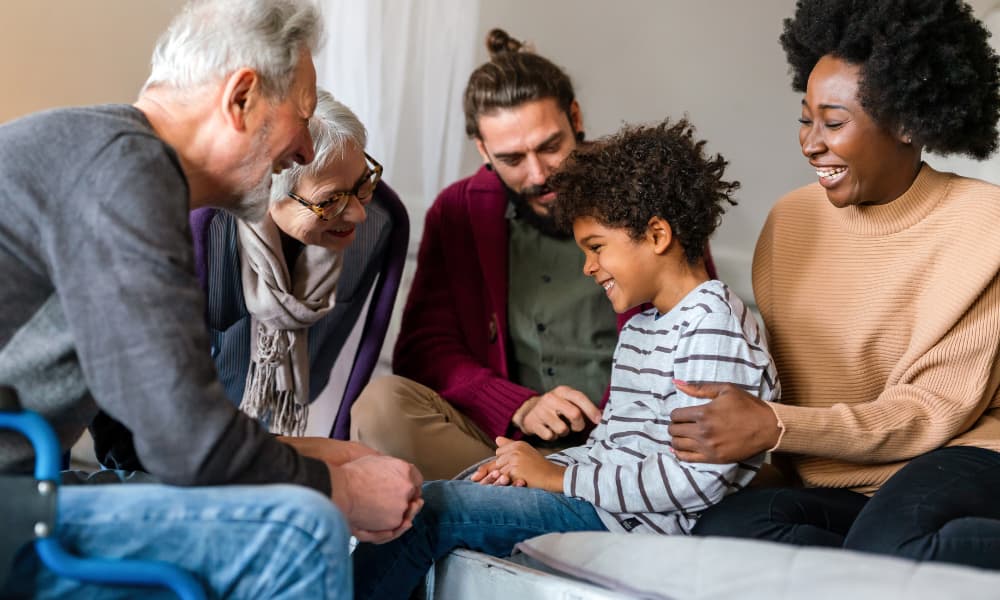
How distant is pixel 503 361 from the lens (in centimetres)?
211

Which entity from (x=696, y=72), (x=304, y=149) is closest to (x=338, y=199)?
(x=304, y=149)

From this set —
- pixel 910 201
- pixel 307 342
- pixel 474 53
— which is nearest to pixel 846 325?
pixel 910 201

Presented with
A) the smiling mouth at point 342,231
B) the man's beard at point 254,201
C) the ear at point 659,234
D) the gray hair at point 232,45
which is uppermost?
the gray hair at point 232,45

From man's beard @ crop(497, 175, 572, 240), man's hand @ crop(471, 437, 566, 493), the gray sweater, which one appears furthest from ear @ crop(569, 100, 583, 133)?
the gray sweater

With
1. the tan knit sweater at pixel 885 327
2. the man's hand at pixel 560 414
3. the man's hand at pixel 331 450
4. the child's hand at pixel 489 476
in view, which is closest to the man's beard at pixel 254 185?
the man's hand at pixel 331 450

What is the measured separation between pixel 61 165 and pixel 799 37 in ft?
4.05

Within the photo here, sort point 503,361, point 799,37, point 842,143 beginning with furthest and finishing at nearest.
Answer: point 503,361
point 799,37
point 842,143

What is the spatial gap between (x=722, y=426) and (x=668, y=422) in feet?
0.49

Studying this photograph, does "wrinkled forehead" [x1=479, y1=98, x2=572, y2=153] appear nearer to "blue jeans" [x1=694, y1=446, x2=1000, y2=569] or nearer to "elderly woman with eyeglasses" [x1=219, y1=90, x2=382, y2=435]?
"elderly woman with eyeglasses" [x1=219, y1=90, x2=382, y2=435]

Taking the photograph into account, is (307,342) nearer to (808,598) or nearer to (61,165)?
(61,165)

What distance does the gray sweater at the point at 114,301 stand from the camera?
1.00 metres

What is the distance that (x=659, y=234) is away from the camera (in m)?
1.65

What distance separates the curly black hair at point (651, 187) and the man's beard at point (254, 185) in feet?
1.88

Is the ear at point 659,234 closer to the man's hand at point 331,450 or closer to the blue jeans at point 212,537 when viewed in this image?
the man's hand at point 331,450
